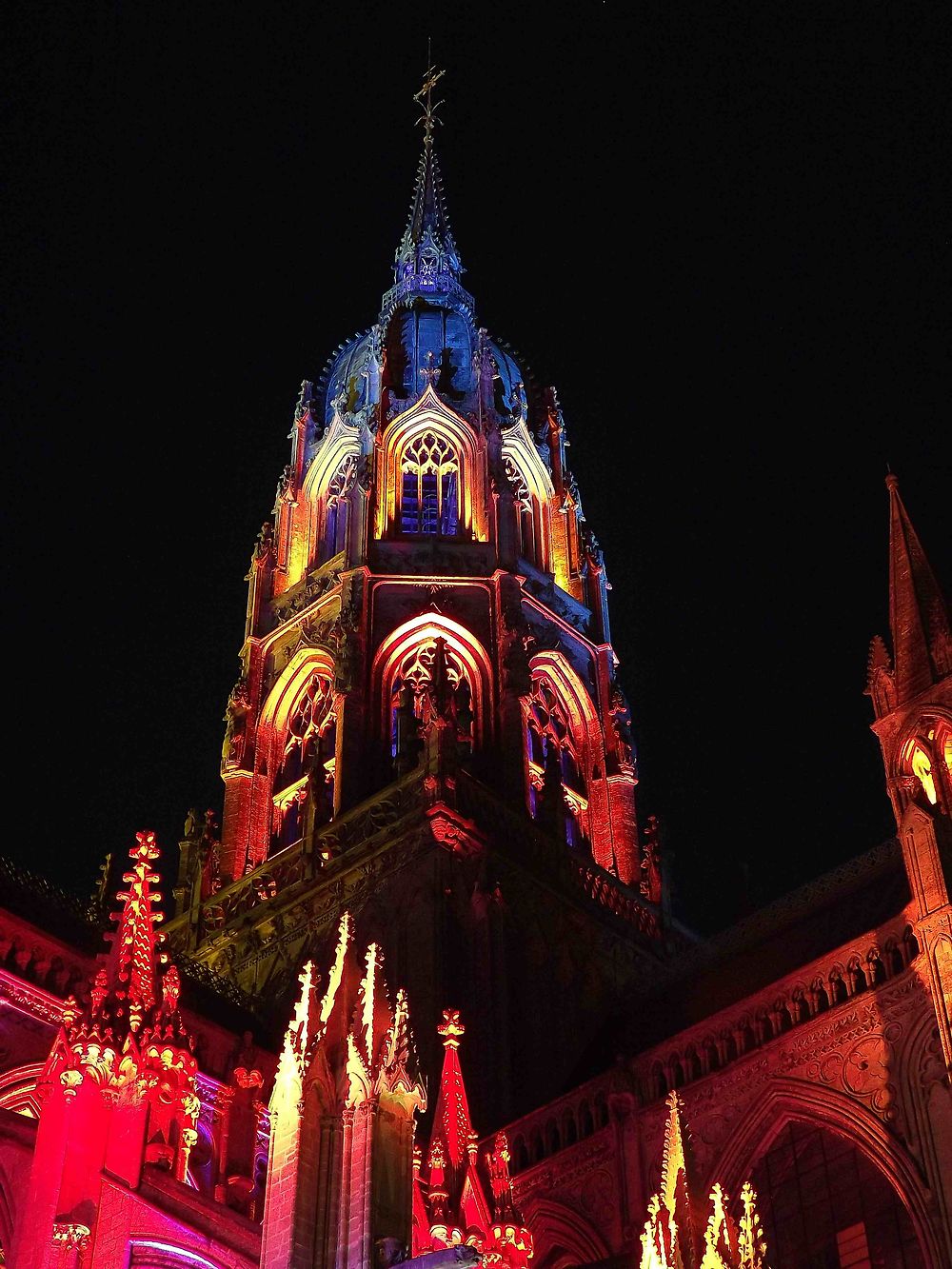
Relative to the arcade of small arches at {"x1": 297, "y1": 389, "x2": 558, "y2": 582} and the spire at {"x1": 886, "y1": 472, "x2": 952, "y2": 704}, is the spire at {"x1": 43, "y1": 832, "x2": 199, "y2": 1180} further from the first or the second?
the arcade of small arches at {"x1": 297, "y1": 389, "x2": 558, "y2": 582}

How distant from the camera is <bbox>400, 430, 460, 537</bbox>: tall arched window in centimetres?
4406

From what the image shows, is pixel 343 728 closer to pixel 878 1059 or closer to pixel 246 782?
pixel 246 782

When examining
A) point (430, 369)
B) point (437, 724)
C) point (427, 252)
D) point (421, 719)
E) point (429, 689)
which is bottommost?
point (437, 724)

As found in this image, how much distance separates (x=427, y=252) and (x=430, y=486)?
10.9 meters

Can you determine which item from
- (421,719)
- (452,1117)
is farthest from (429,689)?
(452,1117)

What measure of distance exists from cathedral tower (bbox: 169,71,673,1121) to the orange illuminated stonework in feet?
0.29

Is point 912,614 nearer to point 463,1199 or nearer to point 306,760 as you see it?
point 463,1199

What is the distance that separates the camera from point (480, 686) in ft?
134

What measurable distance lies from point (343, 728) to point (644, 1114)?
42.1 ft

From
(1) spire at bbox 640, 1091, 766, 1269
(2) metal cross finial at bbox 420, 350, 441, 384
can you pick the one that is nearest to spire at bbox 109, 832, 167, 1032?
(1) spire at bbox 640, 1091, 766, 1269

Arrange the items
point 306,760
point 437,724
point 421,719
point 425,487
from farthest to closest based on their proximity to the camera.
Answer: point 425,487, point 306,760, point 421,719, point 437,724

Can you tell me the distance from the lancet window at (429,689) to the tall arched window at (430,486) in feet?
12.1

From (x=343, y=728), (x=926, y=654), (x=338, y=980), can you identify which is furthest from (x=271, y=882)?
(x=338, y=980)

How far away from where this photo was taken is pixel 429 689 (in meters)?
39.1
